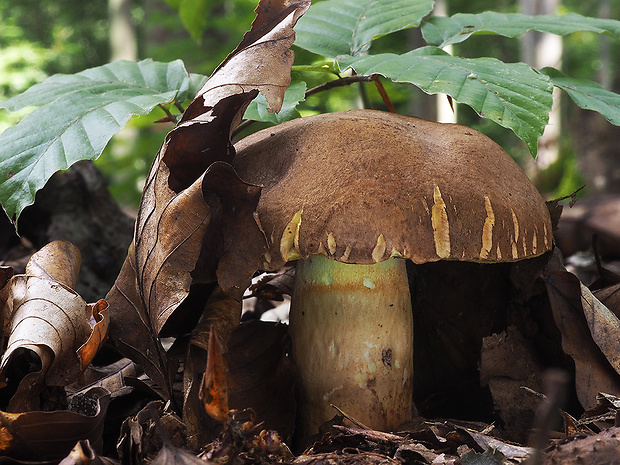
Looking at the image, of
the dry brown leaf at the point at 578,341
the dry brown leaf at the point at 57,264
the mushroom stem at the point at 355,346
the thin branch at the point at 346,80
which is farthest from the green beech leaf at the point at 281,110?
Answer: the dry brown leaf at the point at 578,341

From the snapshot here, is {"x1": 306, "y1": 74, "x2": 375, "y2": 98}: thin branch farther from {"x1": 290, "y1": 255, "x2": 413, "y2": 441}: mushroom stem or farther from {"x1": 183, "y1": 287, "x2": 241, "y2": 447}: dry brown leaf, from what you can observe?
{"x1": 183, "y1": 287, "x2": 241, "y2": 447}: dry brown leaf

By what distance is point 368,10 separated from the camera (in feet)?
6.49

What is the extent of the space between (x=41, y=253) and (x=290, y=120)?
2.69 ft

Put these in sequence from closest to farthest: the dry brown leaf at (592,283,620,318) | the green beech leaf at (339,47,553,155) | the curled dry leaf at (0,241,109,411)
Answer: the curled dry leaf at (0,241,109,411) < the green beech leaf at (339,47,553,155) < the dry brown leaf at (592,283,620,318)

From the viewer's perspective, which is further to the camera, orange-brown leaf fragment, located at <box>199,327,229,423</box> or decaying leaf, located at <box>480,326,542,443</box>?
decaying leaf, located at <box>480,326,542,443</box>

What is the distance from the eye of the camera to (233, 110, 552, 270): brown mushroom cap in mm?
1294

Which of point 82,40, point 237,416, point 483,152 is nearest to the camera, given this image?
point 237,416

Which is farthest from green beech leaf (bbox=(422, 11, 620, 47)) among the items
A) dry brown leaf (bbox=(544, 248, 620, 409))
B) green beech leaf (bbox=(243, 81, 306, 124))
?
dry brown leaf (bbox=(544, 248, 620, 409))

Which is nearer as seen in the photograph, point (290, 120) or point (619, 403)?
point (619, 403)

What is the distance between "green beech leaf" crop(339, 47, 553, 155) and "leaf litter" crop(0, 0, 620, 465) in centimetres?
28

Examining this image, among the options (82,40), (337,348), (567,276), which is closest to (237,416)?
(337,348)

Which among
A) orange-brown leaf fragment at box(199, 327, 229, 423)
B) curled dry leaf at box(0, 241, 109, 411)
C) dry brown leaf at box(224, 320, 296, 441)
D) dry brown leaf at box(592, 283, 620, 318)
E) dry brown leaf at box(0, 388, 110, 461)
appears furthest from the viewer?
dry brown leaf at box(592, 283, 620, 318)

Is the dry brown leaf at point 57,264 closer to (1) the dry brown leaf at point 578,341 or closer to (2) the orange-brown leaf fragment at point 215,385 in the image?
(2) the orange-brown leaf fragment at point 215,385

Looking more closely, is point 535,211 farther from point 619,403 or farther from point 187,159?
point 187,159
